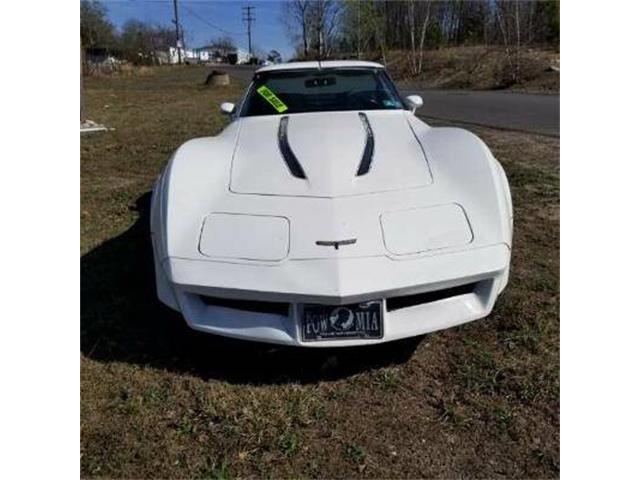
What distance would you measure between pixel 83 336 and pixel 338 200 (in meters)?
1.51

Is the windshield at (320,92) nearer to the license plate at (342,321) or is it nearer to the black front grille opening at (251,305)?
the black front grille opening at (251,305)

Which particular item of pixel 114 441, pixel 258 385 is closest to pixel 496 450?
pixel 258 385

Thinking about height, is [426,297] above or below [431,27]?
below

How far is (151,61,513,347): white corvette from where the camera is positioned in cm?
217

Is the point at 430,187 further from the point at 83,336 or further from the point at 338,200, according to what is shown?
the point at 83,336

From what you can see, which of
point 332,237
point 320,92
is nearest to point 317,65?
point 320,92

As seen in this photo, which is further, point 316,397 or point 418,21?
point 418,21

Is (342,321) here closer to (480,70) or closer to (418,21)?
(480,70)

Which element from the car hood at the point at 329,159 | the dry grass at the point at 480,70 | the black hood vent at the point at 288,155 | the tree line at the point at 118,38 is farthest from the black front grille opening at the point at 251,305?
the tree line at the point at 118,38

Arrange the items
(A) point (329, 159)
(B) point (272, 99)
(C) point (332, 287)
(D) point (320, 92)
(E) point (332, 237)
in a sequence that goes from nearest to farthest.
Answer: (C) point (332, 287)
(E) point (332, 237)
(A) point (329, 159)
(B) point (272, 99)
(D) point (320, 92)

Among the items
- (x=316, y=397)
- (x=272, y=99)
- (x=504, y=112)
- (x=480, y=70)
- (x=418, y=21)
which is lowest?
(x=316, y=397)

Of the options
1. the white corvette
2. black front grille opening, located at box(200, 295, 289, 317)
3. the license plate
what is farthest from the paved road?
black front grille opening, located at box(200, 295, 289, 317)

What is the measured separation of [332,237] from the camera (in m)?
2.26

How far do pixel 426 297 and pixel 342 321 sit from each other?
15.1 inches
